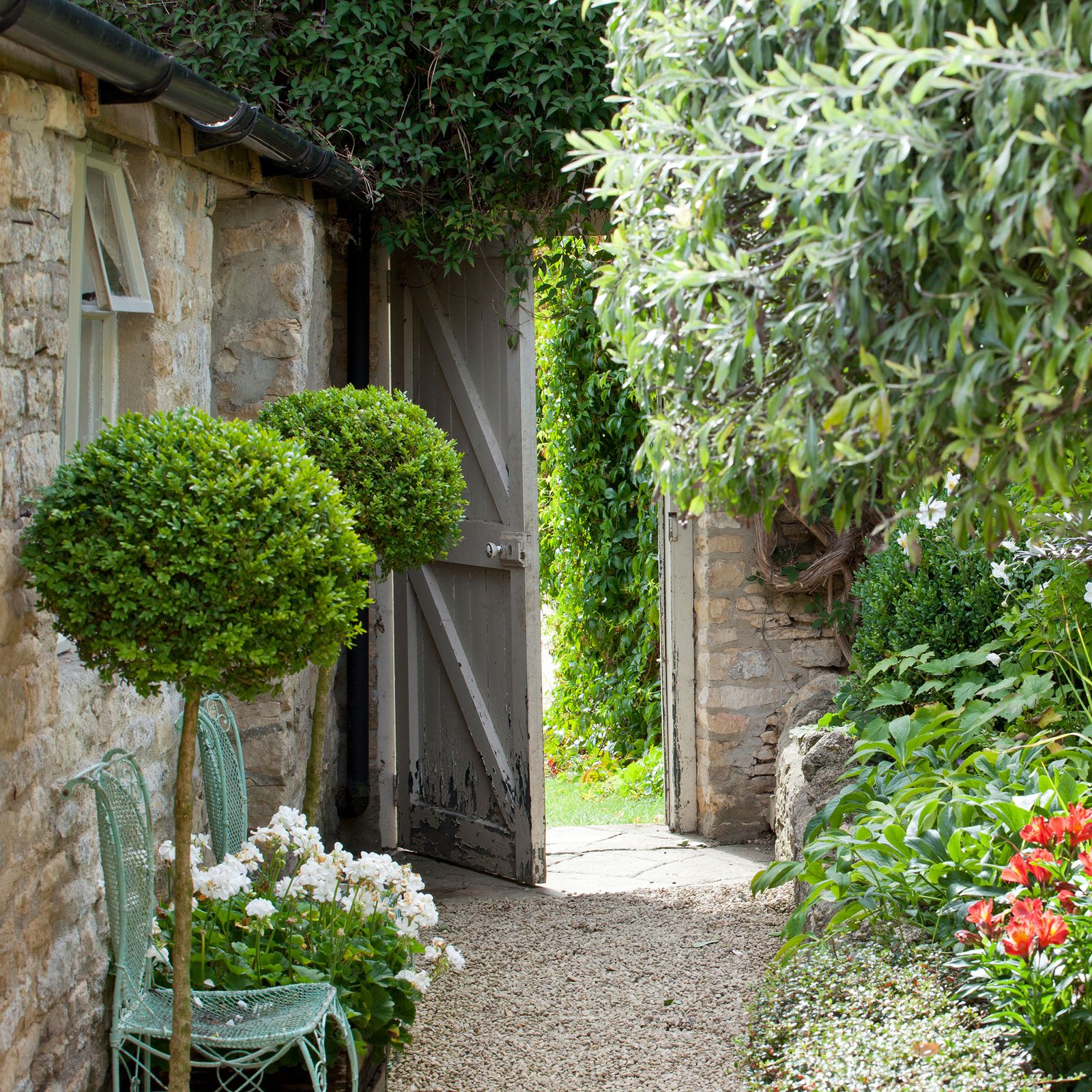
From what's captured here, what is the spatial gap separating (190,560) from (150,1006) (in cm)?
122

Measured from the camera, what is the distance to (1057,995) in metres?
2.22

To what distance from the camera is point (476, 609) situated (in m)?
4.90

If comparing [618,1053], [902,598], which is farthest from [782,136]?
[902,598]

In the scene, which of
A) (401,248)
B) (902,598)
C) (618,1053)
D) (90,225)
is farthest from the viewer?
(401,248)

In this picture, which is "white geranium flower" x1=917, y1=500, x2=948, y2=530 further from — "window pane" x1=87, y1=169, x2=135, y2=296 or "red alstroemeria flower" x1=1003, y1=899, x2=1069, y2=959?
"window pane" x1=87, y1=169, x2=135, y2=296

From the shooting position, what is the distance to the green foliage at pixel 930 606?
399 centimetres

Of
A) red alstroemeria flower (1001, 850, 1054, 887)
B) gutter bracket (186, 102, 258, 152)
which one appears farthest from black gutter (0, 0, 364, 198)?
red alstroemeria flower (1001, 850, 1054, 887)

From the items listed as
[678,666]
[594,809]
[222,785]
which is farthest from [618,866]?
[222,785]

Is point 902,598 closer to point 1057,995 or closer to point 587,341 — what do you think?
point 1057,995

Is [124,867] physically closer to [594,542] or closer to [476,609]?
[476,609]

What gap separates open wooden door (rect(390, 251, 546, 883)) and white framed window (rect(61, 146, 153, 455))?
1839 millimetres

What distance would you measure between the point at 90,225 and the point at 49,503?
1127 millimetres

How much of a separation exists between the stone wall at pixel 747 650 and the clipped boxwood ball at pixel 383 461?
6.70ft

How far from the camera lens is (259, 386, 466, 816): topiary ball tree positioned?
11.1ft
